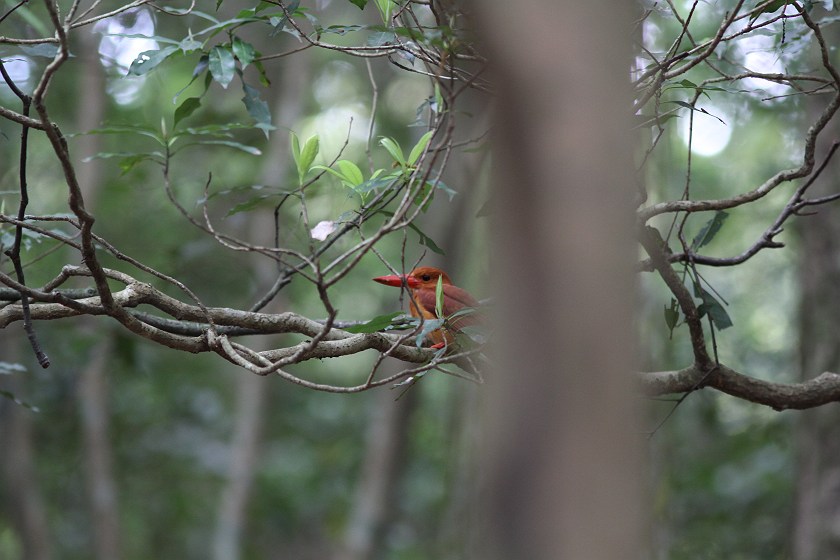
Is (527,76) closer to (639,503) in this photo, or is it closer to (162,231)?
(639,503)

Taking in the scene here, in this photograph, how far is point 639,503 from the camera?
926 mm

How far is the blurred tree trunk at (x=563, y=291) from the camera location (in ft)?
2.99

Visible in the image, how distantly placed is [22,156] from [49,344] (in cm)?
331

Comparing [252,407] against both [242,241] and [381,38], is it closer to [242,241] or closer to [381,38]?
[242,241]

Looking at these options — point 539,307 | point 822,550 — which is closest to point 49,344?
point 822,550

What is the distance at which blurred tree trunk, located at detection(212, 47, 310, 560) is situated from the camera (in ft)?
23.3

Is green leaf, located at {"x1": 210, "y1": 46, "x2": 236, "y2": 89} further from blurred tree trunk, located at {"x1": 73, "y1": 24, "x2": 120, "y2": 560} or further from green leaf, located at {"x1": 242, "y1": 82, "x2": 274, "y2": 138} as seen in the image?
blurred tree trunk, located at {"x1": 73, "y1": 24, "x2": 120, "y2": 560}

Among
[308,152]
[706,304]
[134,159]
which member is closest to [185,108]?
[134,159]

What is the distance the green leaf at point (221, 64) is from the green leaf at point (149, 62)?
106 millimetres

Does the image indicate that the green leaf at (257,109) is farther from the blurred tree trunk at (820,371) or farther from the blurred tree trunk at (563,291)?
the blurred tree trunk at (820,371)

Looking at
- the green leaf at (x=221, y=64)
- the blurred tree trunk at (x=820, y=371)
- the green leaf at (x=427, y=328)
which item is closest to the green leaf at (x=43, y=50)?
the green leaf at (x=221, y=64)

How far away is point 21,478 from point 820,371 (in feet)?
17.9

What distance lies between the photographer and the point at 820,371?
14.7 ft

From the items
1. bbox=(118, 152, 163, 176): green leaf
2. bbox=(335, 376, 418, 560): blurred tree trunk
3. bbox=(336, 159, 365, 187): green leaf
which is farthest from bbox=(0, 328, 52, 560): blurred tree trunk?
bbox=(336, 159, 365, 187): green leaf
